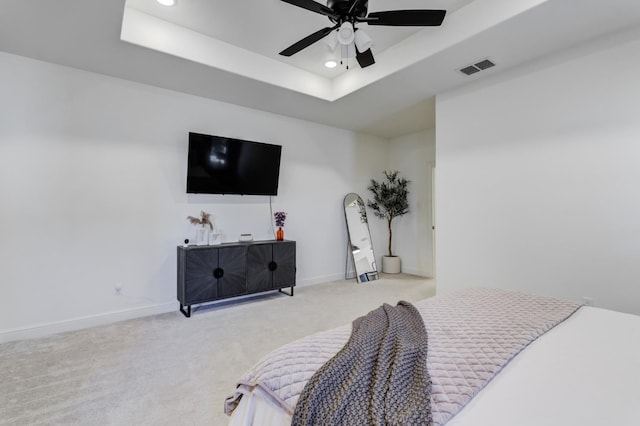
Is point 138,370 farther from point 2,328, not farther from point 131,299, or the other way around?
point 2,328

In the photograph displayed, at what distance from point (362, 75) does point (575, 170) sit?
240 centimetres

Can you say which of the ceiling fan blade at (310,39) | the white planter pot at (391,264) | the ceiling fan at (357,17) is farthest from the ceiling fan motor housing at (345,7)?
the white planter pot at (391,264)

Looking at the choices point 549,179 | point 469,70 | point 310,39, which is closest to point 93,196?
point 310,39

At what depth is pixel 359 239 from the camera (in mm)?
5395

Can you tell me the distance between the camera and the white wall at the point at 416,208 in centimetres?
545

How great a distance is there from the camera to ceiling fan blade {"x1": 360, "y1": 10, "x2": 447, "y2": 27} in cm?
206

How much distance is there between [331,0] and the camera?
2107mm

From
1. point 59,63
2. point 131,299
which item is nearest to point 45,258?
point 131,299

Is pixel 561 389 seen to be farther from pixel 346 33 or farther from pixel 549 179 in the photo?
pixel 549 179

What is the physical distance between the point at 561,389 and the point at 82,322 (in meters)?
3.89

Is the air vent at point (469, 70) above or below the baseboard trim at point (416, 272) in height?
above

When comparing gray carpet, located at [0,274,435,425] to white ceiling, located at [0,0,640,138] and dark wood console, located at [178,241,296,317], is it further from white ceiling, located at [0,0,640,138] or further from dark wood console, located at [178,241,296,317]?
white ceiling, located at [0,0,640,138]

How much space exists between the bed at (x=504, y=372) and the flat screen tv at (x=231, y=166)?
300 cm

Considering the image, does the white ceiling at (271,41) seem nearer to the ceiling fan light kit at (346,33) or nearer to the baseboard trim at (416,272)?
the ceiling fan light kit at (346,33)
